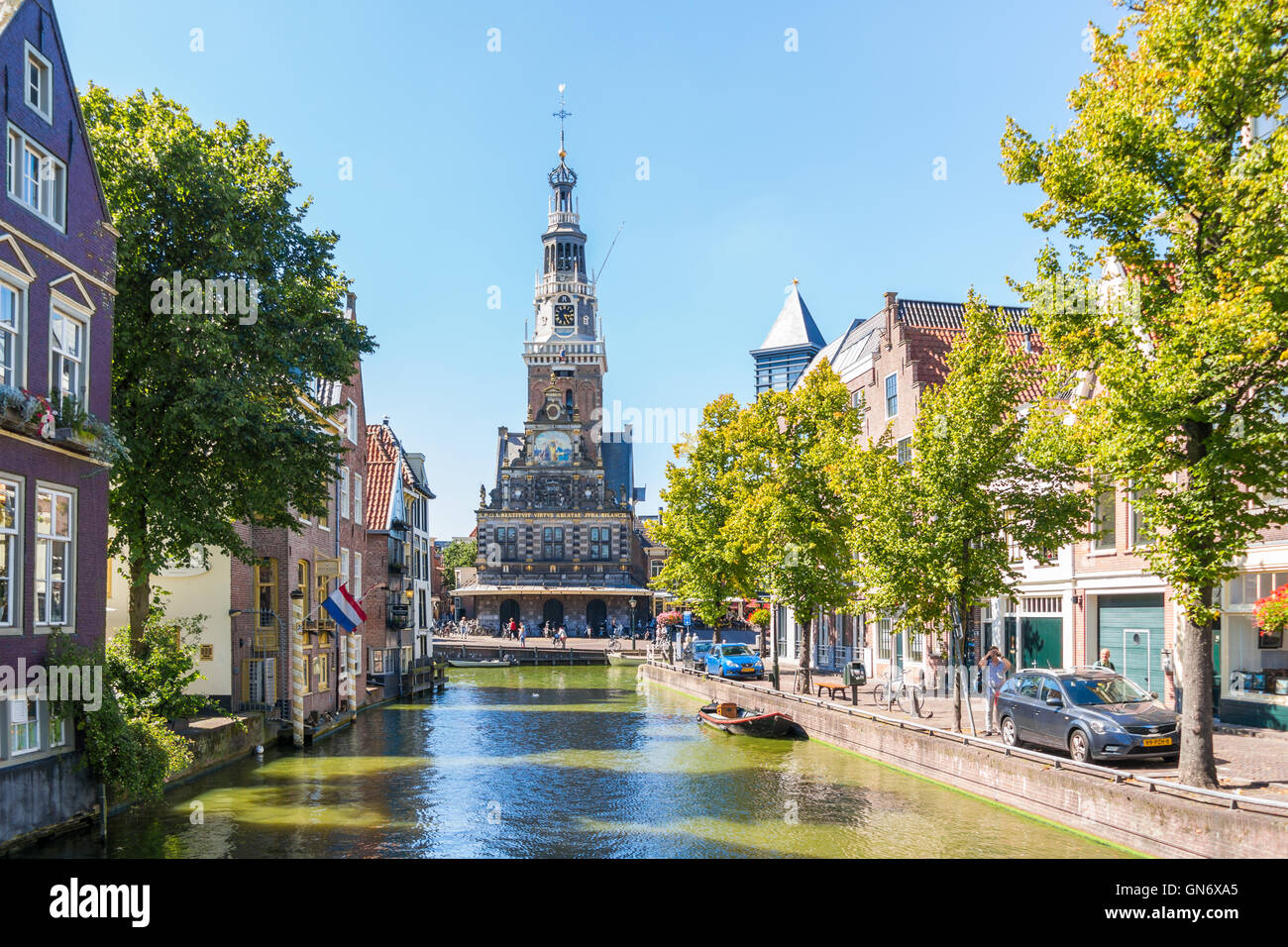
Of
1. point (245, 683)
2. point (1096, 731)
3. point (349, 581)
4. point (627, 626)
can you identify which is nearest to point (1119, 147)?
point (1096, 731)

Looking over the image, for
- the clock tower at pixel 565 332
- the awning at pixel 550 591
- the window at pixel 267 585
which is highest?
the clock tower at pixel 565 332

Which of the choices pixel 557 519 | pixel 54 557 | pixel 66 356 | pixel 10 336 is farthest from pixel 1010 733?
pixel 557 519

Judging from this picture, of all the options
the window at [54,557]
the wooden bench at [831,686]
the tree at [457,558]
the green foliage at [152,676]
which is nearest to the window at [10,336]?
the window at [54,557]

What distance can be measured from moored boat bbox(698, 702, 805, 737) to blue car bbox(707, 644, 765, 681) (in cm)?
1342

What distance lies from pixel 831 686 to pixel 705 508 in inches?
756

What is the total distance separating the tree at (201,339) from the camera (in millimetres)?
23875

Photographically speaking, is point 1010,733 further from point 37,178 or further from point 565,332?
point 565,332

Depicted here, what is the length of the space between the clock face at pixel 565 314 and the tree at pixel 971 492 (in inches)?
4343

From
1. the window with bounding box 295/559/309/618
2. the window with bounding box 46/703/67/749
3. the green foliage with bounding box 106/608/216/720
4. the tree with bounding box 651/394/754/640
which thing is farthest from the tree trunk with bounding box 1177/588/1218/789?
the tree with bounding box 651/394/754/640

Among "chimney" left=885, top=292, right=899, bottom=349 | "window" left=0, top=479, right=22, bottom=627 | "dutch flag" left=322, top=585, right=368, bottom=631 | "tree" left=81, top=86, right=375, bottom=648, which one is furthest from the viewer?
"chimney" left=885, top=292, right=899, bottom=349

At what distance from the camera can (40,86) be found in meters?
18.4

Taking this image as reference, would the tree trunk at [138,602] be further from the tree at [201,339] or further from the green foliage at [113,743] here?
the green foliage at [113,743]

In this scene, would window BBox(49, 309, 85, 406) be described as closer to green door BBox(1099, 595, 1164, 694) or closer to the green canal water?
the green canal water

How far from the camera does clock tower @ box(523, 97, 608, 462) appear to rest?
129 m
